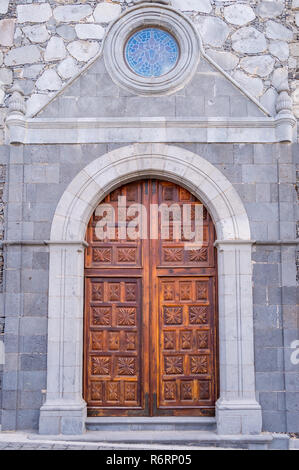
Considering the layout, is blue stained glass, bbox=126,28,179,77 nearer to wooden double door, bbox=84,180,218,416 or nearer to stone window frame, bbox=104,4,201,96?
stone window frame, bbox=104,4,201,96

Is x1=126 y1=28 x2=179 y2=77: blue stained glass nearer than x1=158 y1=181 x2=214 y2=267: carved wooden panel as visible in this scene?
No

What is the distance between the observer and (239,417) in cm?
652

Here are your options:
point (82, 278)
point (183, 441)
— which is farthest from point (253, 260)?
point (183, 441)

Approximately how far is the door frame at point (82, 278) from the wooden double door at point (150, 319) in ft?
0.71

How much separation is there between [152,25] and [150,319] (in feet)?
13.1

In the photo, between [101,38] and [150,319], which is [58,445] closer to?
[150,319]

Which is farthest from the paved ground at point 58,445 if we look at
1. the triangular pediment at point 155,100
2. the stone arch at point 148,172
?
the triangular pediment at point 155,100

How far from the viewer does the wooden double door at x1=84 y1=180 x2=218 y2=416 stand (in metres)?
6.95

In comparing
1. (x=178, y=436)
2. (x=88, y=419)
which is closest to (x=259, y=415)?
(x=178, y=436)

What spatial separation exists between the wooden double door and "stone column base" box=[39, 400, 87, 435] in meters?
0.37

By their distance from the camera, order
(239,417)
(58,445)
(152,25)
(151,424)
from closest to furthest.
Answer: (58,445), (239,417), (151,424), (152,25)

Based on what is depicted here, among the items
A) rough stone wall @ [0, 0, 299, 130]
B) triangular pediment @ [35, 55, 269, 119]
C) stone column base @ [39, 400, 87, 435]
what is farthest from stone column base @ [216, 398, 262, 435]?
rough stone wall @ [0, 0, 299, 130]

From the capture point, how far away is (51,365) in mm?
6711

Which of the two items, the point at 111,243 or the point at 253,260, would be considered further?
the point at 111,243
